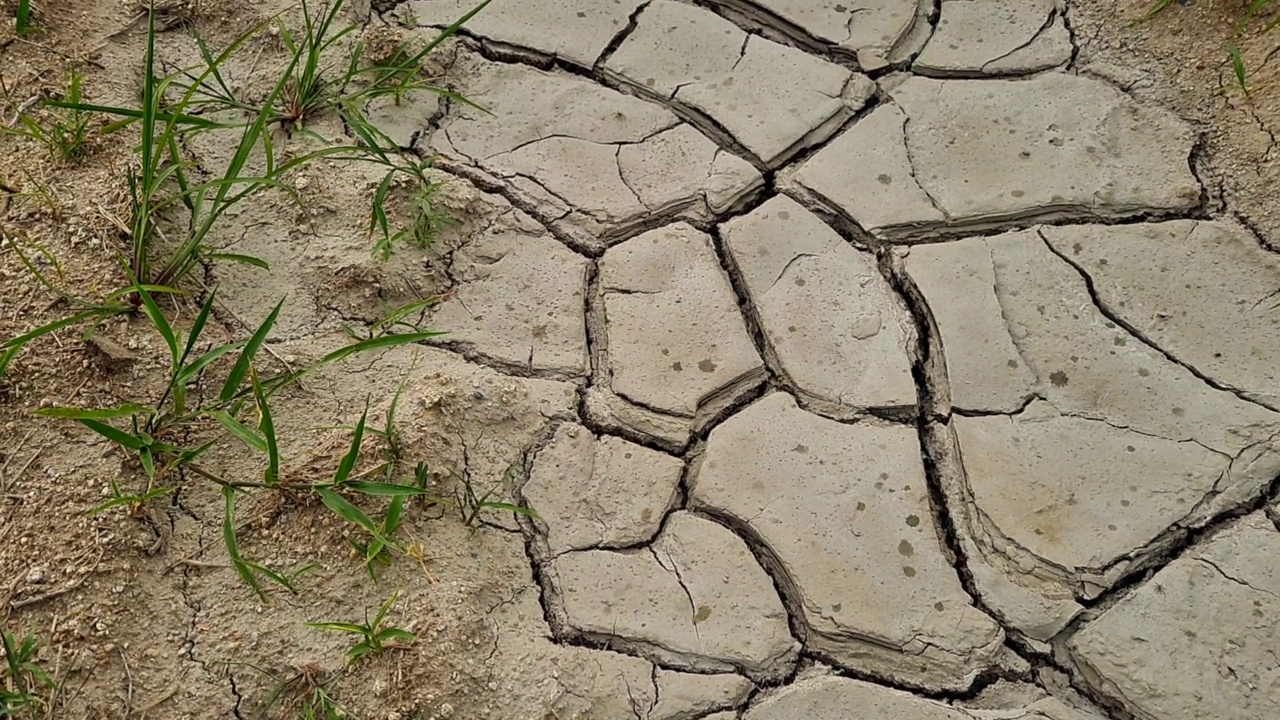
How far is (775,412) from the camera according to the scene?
209 centimetres

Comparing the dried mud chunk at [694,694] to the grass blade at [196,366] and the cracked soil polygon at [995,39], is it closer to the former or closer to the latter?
the grass blade at [196,366]

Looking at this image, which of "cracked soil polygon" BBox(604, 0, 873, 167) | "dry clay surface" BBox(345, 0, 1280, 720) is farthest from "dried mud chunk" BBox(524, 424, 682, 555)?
"cracked soil polygon" BBox(604, 0, 873, 167)

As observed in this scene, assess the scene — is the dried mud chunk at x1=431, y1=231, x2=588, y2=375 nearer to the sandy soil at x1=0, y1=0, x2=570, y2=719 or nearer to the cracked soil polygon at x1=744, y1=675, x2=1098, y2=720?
the sandy soil at x1=0, y1=0, x2=570, y2=719

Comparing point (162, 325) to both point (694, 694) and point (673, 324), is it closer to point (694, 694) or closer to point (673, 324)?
point (673, 324)

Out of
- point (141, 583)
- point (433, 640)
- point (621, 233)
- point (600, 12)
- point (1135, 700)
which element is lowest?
point (141, 583)

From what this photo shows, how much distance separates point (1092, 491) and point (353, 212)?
5.30ft

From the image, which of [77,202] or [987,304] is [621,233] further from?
[77,202]

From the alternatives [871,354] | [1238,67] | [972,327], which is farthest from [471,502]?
[1238,67]

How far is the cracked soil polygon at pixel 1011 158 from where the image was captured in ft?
7.70

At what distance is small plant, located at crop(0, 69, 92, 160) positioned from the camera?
2.19 m

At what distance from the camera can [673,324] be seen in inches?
86.9

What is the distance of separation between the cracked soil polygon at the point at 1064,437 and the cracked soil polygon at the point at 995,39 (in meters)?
0.59

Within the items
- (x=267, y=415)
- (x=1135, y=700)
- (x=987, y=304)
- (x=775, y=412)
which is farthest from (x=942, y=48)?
(x=267, y=415)

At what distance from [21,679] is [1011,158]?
2205 millimetres
